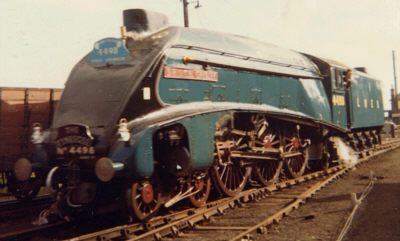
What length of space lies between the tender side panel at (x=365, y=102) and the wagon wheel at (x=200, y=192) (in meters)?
8.37

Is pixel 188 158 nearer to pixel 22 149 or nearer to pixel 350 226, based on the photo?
pixel 350 226

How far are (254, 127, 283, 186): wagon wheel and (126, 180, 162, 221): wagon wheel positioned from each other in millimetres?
3052

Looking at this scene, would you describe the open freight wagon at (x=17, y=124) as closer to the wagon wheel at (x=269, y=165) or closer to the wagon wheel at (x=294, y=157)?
the wagon wheel at (x=269, y=165)

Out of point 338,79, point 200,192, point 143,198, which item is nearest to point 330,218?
point 200,192

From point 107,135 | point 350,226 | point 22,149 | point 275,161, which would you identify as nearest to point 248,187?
point 275,161

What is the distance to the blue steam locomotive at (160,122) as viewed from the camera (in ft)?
18.6

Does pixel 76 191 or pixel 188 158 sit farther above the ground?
→ pixel 188 158

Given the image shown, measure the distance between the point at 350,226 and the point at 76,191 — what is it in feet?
13.2

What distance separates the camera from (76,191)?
564cm

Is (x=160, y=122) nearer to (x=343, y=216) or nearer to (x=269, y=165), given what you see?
(x=343, y=216)

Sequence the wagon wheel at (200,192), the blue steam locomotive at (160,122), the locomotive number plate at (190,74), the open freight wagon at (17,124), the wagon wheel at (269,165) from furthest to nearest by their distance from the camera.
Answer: the open freight wagon at (17,124) < the wagon wheel at (269,165) < the wagon wheel at (200,192) < the locomotive number plate at (190,74) < the blue steam locomotive at (160,122)

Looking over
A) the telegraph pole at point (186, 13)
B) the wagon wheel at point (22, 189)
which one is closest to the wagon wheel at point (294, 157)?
the wagon wheel at point (22, 189)

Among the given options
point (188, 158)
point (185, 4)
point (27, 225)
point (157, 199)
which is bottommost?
point (27, 225)

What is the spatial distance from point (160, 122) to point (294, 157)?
565 centimetres
